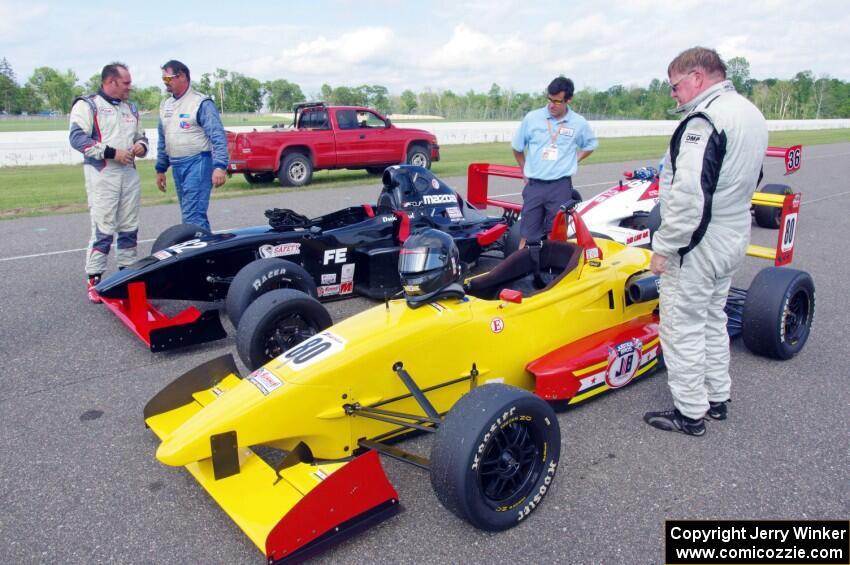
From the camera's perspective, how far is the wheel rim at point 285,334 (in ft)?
14.2

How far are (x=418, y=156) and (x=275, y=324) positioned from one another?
45.8ft

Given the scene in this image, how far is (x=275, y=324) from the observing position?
431 cm

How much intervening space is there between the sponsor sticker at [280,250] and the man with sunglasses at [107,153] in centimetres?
173

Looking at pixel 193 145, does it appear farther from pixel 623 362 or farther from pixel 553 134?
pixel 623 362

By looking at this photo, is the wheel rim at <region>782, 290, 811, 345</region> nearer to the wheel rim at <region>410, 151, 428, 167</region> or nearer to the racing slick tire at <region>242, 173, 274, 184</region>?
the racing slick tire at <region>242, 173, 274, 184</region>

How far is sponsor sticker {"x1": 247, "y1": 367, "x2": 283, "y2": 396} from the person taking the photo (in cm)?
325

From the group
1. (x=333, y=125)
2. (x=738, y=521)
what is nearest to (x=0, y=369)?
(x=738, y=521)

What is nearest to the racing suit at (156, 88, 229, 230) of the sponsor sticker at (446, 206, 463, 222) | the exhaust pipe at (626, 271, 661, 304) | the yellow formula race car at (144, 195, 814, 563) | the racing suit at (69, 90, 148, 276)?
the racing suit at (69, 90, 148, 276)

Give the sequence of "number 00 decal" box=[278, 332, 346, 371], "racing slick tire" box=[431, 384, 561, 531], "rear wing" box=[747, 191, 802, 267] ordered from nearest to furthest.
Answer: "racing slick tire" box=[431, 384, 561, 531], "number 00 decal" box=[278, 332, 346, 371], "rear wing" box=[747, 191, 802, 267]

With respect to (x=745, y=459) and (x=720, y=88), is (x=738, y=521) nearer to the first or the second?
(x=745, y=459)

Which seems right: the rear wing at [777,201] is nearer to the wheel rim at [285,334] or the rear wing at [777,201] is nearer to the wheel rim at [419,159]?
the wheel rim at [285,334]

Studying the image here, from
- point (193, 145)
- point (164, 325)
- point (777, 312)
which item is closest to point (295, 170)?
point (193, 145)

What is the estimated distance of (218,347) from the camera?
5.30 m

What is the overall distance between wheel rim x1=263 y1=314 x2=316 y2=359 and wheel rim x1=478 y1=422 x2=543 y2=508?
1.76 metres
